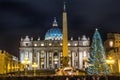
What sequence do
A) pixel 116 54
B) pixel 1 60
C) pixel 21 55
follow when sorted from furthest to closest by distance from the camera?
pixel 21 55, pixel 1 60, pixel 116 54

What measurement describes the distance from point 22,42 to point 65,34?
393ft

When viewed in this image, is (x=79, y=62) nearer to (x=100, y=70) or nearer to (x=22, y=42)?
(x=22, y=42)

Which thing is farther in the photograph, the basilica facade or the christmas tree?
the basilica facade

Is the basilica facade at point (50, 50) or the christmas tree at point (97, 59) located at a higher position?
the basilica facade at point (50, 50)

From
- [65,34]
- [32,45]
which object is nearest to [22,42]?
[32,45]

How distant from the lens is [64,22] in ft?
232

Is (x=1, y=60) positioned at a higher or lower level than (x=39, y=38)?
lower

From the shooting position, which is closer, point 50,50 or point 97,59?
point 97,59

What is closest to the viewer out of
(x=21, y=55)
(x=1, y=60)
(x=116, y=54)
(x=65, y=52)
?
(x=65, y=52)

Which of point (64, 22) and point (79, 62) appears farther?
point (79, 62)

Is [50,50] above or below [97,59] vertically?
above

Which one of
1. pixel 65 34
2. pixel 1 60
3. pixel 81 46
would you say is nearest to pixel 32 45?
pixel 81 46

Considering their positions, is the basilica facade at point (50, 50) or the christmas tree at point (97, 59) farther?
the basilica facade at point (50, 50)

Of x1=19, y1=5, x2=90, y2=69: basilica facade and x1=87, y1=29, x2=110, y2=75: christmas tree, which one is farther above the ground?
x1=19, y1=5, x2=90, y2=69: basilica facade
